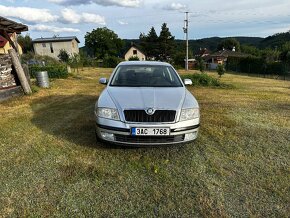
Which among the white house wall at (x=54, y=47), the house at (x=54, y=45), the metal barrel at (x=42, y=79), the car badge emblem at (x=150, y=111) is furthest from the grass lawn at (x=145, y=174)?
the house at (x=54, y=45)

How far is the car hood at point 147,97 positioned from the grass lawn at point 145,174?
0.88m

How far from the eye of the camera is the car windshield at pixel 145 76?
4605 mm

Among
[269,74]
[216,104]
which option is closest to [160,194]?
[216,104]

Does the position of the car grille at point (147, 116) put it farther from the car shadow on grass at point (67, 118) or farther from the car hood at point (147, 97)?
the car shadow on grass at point (67, 118)

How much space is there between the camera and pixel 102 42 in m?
66.6

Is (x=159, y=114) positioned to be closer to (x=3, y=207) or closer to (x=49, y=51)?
(x=3, y=207)

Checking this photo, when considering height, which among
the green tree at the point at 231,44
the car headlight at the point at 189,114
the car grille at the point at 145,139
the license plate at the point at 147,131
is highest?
the green tree at the point at 231,44

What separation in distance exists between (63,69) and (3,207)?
15.5 metres

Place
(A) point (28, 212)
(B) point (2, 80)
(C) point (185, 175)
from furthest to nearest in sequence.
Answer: (B) point (2, 80) → (C) point (185, 175) → (A) point (28, 212)

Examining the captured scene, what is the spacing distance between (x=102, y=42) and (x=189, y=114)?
221ft

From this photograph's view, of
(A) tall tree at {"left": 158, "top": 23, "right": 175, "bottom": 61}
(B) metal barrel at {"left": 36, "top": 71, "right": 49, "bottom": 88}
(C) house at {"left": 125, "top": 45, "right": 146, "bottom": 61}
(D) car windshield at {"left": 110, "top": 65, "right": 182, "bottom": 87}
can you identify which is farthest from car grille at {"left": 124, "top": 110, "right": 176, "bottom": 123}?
(C) house at {"left": 125, "top": 45, "right": 146, "bottom": 61}

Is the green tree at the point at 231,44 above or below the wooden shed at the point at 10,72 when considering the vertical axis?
above

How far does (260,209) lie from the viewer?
102 inches

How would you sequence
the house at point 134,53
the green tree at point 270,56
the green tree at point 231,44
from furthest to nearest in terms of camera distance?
the green tree at point 231,44
the house at point 134,53
the green tree at point 270,56
